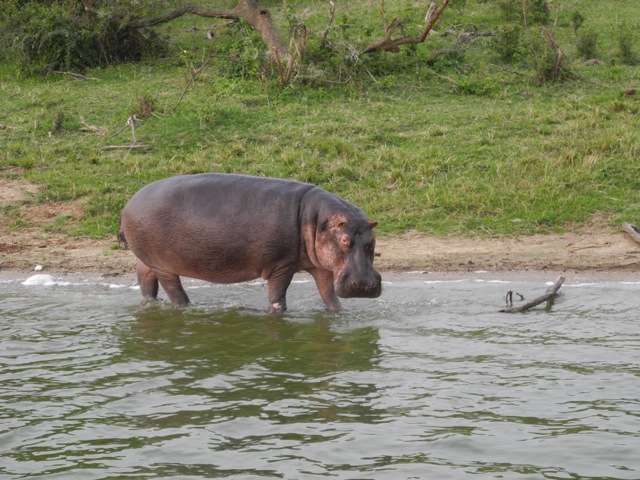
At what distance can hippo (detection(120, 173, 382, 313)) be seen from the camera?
6902 mm

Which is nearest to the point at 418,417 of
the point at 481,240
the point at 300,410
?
the point at 300,410

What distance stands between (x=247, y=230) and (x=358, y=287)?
0.93 meters

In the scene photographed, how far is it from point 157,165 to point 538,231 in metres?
3.90

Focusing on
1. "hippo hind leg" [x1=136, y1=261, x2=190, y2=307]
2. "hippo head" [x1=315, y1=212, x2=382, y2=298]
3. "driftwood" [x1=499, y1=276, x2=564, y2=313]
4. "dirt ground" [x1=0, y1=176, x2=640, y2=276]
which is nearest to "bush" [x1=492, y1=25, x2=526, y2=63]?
"dirt ground" [x1=0, y1=176, x2=640, y2=276]

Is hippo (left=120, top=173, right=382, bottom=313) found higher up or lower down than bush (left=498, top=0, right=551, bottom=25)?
lower down

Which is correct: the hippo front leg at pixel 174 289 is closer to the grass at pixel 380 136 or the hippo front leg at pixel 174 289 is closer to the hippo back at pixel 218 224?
the hippo back at pixel 218 224

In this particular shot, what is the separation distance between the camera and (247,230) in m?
7.12

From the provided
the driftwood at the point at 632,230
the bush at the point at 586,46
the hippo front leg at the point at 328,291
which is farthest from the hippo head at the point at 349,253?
the bush at the point at 586,46

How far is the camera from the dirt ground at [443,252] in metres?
8.53

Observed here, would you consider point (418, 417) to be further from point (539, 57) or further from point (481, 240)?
point (539, 57)

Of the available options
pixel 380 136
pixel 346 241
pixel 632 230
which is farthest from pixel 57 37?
pixel 346 241

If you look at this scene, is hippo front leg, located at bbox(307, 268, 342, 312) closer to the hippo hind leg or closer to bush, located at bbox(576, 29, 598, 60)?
the hippo hind leg

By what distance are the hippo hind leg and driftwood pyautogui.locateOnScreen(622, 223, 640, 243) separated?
12.1 ft

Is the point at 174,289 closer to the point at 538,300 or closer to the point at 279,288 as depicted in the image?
the point at 279,288
